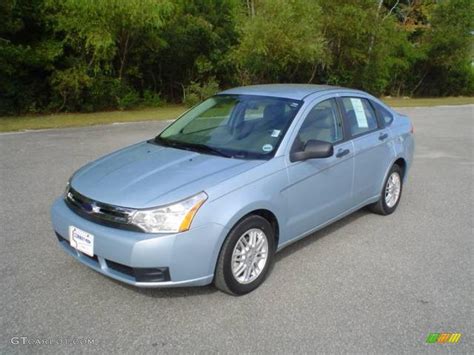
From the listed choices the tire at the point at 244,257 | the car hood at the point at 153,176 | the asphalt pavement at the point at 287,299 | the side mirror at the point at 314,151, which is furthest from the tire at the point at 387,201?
the car hood at the point at 153,176

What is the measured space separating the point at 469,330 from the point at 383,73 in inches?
1012

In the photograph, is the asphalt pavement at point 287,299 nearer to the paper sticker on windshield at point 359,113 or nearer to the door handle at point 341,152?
the door handle at point 341,152

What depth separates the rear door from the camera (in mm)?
4441

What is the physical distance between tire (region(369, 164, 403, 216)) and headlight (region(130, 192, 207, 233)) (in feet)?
9.56

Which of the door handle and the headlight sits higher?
the door handle

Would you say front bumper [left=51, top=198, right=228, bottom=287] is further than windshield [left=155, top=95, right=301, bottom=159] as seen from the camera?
No

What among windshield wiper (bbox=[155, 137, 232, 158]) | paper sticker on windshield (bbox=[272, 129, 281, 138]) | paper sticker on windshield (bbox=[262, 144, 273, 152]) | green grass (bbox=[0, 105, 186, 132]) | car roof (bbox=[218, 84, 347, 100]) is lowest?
green grass (bbox=[0, 105, 186, 132])

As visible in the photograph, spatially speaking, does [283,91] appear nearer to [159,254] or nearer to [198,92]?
[159,254]

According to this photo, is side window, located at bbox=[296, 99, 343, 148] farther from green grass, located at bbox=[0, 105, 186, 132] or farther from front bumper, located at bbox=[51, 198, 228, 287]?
green grass, located at bbox=[0, 105, 186, 132]

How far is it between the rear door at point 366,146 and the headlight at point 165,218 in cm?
214

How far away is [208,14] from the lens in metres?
22.1

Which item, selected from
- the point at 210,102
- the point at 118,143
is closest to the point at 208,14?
the point at 118,143

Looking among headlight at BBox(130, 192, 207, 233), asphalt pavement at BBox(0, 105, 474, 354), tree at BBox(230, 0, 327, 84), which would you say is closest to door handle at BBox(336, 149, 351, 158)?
asphalt pavement at BBox(0, 105, 474, 354)

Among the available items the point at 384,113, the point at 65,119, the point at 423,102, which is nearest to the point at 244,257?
the point at 384,113
